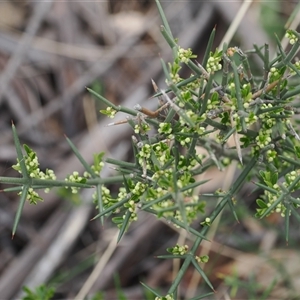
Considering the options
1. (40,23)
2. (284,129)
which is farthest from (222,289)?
(40,23)

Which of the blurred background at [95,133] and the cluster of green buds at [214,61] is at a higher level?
the cluster of green buds at [214,61]

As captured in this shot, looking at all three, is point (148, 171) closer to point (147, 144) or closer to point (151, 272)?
point (147, 144)

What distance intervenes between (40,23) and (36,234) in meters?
1.00

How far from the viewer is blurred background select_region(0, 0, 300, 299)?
182 cm

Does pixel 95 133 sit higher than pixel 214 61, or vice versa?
pixel 214 61

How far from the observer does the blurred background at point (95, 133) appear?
→ 1820 millimetres

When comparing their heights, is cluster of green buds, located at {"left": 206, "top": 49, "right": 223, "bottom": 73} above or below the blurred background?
above

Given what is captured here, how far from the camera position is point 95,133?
2047mm

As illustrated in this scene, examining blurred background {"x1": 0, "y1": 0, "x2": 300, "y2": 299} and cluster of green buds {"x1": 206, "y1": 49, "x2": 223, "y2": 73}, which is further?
blurred background {"x1": 0, "y1": 0, "x2": 300, "y2": 299}

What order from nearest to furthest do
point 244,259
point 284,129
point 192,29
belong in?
point 284,129
point 244,259
point 192,29

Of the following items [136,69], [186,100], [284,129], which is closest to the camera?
[186,100]

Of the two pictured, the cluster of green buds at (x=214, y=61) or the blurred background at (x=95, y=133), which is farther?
the blurred background at (x=95, y=133)

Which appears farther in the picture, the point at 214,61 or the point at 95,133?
the point at 95,133

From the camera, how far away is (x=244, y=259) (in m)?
1.86
